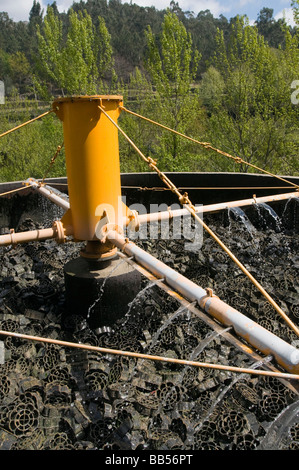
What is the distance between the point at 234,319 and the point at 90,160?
2.16 m

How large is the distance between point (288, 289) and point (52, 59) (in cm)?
2423

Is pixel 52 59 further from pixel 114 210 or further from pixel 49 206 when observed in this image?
pixel 114 210

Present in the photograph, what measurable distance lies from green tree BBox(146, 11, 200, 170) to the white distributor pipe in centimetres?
1620

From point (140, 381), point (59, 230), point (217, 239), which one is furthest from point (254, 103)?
point (140, 381)

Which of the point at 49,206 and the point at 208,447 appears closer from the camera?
the point at 208,447

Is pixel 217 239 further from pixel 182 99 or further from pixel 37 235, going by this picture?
pixel 182 99

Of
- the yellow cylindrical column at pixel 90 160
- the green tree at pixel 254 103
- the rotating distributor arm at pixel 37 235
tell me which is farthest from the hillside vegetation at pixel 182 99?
the rotating distributor arm at pixel 37 235

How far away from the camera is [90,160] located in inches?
143

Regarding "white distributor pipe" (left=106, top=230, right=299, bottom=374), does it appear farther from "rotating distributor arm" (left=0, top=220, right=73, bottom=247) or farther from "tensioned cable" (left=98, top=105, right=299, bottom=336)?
"rotating distributor arm" (left=0, top=220, right=73, bottom=247)

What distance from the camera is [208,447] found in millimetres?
2555

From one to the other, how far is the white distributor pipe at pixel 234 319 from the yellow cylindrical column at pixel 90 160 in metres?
0.75

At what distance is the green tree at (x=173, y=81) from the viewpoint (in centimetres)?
1883
